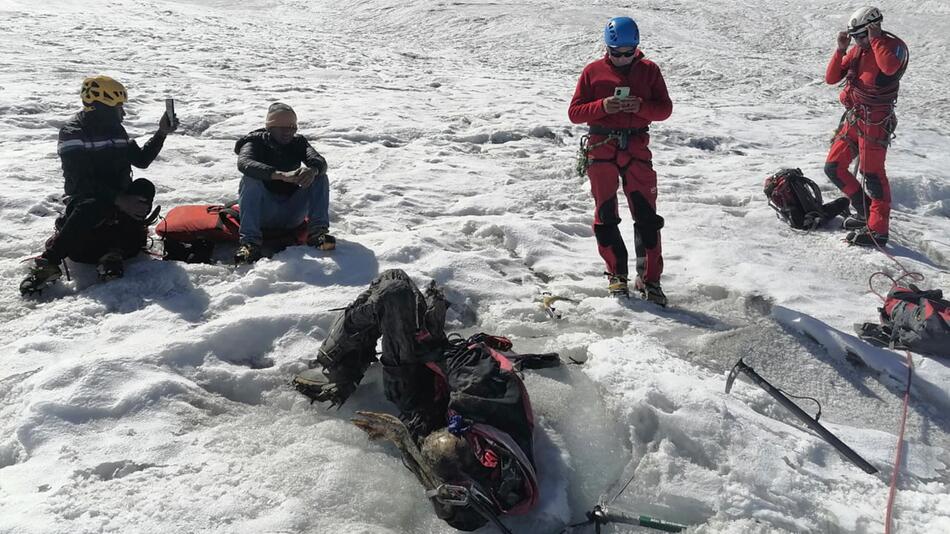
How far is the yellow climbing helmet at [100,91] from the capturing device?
5.04 meters

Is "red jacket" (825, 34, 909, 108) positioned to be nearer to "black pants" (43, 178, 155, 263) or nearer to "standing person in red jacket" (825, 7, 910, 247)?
"standing person in red jacket" (825, 7, 910, 247)

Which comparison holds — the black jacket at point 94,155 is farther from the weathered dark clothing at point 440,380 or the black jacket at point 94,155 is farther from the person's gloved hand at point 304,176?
the weathered dark clothing at point 440,380

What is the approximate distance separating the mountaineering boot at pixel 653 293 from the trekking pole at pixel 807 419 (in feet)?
3.98

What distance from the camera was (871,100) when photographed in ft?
22.2

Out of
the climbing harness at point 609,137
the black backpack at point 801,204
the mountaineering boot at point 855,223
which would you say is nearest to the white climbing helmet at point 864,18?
the black backpack at point 801,204

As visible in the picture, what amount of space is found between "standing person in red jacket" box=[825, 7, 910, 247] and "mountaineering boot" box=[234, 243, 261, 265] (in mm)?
5601

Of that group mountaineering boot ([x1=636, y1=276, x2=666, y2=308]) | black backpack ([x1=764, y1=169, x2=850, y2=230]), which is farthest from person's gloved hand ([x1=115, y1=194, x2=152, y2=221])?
black backpack ([x1=764, y1=169, x2=850, y2=230])

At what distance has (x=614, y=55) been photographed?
515 centimetres

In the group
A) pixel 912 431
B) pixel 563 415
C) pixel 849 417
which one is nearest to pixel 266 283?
pixel 563 415

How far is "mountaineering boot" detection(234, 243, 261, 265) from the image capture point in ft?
18.1

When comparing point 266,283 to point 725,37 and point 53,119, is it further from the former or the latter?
point 725,37

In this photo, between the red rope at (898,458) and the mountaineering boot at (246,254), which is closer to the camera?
the red rope at (898,458)

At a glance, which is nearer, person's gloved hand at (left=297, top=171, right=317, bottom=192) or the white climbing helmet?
person's gloved hand at (left=297, top=171, right=317, bottom=192)

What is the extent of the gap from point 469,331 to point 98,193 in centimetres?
296
